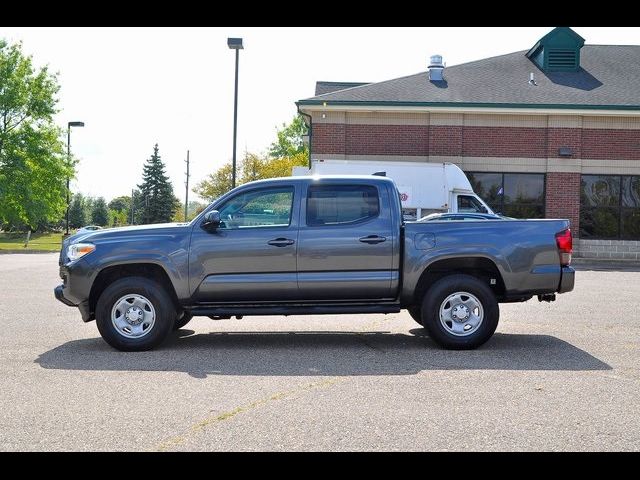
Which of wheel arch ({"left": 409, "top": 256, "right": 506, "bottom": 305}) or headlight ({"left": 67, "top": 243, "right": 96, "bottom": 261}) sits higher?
headlight ({"left": 67, "top": 243, "right": 96, "bottom": 261})

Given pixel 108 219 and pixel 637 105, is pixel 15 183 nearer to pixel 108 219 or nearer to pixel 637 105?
pixel 637 105

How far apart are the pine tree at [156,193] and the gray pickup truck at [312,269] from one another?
75.9 m

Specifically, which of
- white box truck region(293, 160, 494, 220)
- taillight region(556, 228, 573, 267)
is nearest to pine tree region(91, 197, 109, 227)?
white box truck region(293, 160, 494, 220)

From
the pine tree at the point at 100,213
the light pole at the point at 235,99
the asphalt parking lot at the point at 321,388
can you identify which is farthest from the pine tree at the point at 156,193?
the asphalt parking lot at the point at 321,388

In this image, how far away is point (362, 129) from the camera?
26.6 metres

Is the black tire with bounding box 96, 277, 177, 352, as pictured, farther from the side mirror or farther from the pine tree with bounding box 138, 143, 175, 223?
the pine tree with bounding box 138, 143, 175, 223

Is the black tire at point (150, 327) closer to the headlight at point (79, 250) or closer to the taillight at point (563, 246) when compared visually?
the headlight at point (79, 250)

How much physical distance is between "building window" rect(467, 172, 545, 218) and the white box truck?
484 centimetres

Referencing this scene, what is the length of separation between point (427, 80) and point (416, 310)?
2071 centimetres

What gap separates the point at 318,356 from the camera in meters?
7.93

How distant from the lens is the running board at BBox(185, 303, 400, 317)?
8.25 m

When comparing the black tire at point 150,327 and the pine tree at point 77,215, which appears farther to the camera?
the pine tree at point 77,215

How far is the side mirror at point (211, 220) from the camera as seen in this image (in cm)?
824
